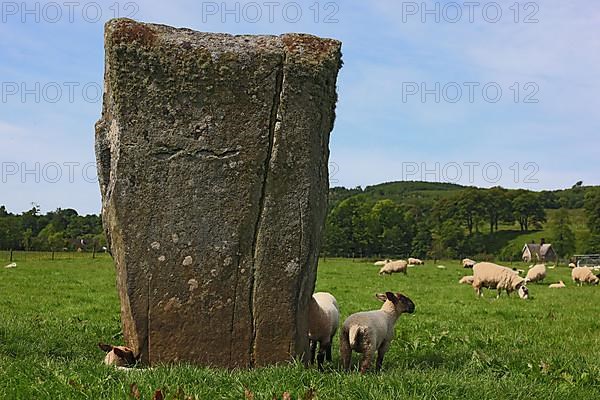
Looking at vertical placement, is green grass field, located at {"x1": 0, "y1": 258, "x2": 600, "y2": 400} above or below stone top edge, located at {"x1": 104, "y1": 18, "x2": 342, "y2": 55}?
below

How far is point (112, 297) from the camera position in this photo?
17.7m

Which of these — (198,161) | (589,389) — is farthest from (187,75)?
(589,389)

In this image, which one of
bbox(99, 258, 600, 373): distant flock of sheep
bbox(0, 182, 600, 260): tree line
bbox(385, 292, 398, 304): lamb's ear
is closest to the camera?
bbox(99, 258, 600, 373): distant flock of sheep

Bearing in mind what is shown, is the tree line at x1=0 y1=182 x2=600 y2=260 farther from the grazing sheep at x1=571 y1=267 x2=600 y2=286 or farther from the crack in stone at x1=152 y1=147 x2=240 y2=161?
the crack in stone at x1=152 y1=147 x2=240 y2=161

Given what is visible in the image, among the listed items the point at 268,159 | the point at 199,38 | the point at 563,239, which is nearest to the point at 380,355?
the point at 268,159

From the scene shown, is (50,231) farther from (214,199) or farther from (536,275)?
(214,199)

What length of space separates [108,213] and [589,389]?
522 centimetres

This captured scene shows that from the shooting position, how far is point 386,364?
26.2ft

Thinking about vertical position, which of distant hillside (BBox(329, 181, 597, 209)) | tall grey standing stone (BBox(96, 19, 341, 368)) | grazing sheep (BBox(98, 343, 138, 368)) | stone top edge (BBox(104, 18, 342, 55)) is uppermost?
distant hillside (BBox(329, 181, 597, 209))

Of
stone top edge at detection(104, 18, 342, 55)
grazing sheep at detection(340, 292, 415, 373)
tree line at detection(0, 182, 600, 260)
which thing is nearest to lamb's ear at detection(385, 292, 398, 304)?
grazing sheep at detection(340, 292, 415, 373)

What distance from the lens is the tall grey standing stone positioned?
6992 millimetres

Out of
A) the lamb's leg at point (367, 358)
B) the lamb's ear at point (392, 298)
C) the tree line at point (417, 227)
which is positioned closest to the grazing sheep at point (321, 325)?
the lamb's leg at point (367, 358)

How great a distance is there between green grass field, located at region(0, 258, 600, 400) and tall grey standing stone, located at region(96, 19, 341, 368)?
1.84 ft

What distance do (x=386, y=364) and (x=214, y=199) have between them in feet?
9.33
